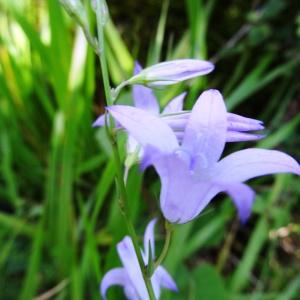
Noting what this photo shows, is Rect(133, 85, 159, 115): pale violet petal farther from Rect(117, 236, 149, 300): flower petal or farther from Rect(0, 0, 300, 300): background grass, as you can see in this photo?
Rect(0, 0, 300, 300): background grass

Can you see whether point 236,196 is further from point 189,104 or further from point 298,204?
point 298,204

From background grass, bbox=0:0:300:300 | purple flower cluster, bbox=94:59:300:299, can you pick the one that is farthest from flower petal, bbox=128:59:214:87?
background grass, bbox=0:0:300:300

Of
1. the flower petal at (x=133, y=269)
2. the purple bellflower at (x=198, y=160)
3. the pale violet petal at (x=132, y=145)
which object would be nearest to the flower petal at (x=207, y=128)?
the purple bellflower at (x=198, y=160)

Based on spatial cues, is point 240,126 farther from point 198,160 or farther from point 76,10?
point 76,10

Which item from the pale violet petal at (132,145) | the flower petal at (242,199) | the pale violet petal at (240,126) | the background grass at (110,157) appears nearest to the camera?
the flower petal at (242,199)

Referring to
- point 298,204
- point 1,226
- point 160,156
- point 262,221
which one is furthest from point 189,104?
point 160,156

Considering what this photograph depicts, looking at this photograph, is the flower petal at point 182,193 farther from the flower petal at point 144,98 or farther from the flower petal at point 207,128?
the flower petal at point 144,98
